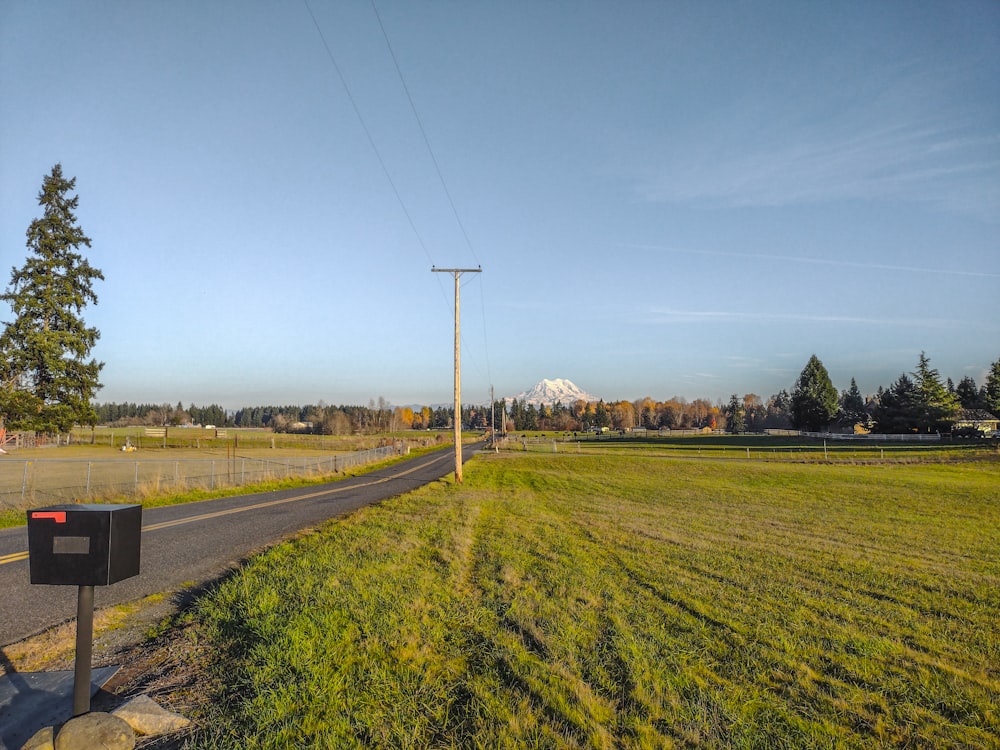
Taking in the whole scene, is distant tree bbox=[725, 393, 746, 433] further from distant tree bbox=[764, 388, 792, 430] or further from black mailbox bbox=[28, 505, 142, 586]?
black mailbox bbox=[28, 505, 142, 586]

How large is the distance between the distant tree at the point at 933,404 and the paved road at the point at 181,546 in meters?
87.2

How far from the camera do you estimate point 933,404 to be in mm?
76625

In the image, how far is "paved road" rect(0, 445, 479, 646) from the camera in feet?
22.4

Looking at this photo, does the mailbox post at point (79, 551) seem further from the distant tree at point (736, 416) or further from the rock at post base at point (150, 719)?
the distant tree at point (736, 416)

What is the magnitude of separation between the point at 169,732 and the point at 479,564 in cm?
567

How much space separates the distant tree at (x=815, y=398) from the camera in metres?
95.6

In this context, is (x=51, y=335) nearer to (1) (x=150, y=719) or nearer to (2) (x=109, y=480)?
(2) (x=109, y=480)

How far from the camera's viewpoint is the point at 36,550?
11.7 feet

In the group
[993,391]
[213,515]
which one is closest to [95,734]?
[213,515]

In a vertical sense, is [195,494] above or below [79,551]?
below

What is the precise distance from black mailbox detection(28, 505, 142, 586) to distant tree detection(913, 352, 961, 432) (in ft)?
320

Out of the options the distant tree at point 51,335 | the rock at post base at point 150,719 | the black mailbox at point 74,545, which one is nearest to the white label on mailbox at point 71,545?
the black mailbox at point 74,545

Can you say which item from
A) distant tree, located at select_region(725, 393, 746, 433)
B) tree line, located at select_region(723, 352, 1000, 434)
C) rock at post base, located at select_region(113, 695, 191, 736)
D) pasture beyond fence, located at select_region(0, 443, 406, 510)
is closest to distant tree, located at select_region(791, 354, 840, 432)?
tree line, located at select_region(723, 352, 1000, 434)

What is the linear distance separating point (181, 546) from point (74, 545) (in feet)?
27.5
